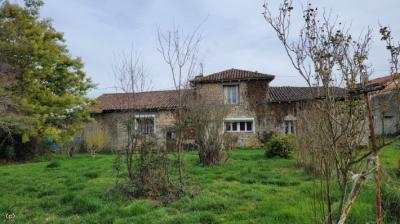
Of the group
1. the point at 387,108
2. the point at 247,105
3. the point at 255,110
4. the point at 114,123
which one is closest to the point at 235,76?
the point at 247,105

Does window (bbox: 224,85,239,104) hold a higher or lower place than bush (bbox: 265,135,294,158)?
higher

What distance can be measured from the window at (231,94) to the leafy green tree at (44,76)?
9.06 m

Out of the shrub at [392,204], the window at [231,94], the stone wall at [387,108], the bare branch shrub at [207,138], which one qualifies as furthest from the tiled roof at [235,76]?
the stone wall at [387,108]

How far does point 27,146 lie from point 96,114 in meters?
A: 6.82

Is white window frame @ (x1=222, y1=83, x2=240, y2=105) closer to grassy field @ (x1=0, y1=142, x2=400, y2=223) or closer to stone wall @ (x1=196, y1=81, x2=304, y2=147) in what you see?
stone wall @ (x1=196, y1=81, x2=304, y2=147)

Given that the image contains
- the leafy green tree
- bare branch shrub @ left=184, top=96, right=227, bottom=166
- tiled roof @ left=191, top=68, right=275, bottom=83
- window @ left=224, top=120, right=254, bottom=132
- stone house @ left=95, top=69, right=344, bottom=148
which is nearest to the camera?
bare branch shrub @ left=184, top=96, right=227, bottom=166

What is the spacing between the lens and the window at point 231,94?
24.4 metres

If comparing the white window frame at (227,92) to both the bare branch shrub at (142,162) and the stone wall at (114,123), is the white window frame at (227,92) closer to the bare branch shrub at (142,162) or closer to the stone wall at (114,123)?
the stone wall at (114,123)

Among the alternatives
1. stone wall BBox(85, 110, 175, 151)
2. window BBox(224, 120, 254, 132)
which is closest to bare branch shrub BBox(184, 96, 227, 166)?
stone wall BBox(85, 110, 175, 151)

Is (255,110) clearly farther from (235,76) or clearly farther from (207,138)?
(207,138)

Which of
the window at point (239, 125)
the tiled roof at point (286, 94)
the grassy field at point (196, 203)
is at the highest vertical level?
the tiled roof at point (286, 94)

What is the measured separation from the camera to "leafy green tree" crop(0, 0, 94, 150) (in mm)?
15680

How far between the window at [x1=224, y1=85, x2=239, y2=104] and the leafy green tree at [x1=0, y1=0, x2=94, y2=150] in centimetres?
906

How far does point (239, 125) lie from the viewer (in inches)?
949
